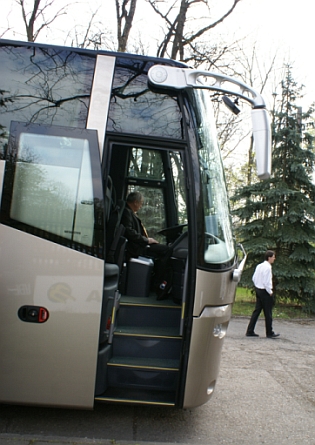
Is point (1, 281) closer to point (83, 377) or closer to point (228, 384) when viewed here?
point (83, 377)

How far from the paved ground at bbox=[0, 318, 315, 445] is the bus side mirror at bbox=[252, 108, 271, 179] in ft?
8.36

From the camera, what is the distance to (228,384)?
6.73 m

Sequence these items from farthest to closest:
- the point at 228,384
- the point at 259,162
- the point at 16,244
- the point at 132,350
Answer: the point at 228,384 < the point at 132,350 < the point at 16,244 < the point at 259,162

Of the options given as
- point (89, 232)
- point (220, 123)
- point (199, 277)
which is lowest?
point (199, 277)

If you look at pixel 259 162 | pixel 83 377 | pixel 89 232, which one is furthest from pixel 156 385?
pixel 259 162

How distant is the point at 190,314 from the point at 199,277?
1.11ft

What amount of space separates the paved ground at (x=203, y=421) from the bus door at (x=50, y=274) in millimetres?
432

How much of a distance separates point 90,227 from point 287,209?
44.4 feet

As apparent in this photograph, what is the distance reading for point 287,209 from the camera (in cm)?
1692

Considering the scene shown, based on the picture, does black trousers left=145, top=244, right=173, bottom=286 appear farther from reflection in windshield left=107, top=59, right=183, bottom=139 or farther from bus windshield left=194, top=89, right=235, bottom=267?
reflection in windshield left=107, top=59, right=183, bottom=139

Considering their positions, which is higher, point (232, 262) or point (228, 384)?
point (232, 262)

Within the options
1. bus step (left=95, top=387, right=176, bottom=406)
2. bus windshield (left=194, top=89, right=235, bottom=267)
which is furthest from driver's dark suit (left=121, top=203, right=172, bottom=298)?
bus step (left=95, top=387, right=176, bottom=406)

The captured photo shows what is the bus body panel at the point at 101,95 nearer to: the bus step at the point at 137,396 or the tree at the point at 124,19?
the bus step at the point at 137,396

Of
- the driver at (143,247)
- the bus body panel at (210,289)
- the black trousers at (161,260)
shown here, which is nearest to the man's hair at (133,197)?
the driver at (143,247)
